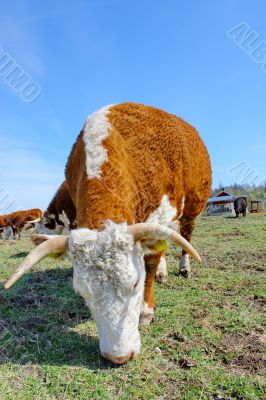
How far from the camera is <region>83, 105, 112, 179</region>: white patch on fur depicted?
3.94 meters

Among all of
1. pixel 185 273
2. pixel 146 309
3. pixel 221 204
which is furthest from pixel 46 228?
pixel 221 204

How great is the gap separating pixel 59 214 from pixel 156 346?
802 centimetres

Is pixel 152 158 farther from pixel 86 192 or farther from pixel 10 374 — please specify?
pixel 10 374

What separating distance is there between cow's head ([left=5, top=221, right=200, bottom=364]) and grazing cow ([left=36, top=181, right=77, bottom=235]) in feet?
22.7

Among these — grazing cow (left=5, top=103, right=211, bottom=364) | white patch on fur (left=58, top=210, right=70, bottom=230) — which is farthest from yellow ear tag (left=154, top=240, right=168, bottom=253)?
white patch on fur (left=58, top=210, right=70, bottom=230)

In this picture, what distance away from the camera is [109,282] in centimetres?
300

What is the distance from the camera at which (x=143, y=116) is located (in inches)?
204

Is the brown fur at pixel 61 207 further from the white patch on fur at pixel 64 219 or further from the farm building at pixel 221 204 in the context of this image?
the farm building at pixel 221 204

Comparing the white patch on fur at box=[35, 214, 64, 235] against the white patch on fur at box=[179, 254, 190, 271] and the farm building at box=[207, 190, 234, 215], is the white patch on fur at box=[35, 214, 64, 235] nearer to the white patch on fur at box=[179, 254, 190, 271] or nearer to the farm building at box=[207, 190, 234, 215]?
the white patch on fur at box=[179, 254, 190, 271]

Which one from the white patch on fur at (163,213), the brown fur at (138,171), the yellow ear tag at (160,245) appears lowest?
the yellow ear tag at (160,245)

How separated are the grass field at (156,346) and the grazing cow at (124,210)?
11.2 inches

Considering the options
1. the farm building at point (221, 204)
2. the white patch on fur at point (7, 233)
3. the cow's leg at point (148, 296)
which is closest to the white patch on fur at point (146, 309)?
the cow's leg at point (148, 296)

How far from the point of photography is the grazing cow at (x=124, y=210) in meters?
3.05

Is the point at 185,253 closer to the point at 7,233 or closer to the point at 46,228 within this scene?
the point at 46,228
